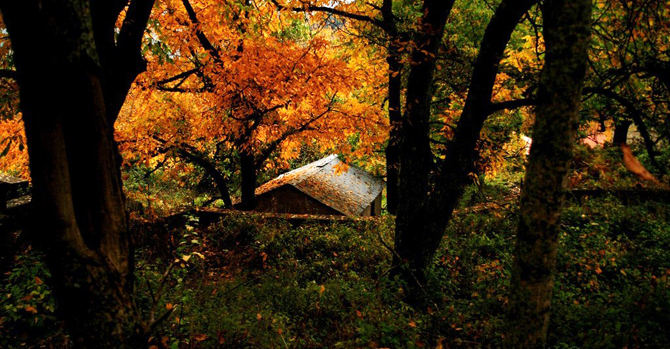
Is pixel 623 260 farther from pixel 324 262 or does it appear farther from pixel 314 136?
pixel 314 136

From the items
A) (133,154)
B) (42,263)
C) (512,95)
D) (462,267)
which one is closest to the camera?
(42,263)

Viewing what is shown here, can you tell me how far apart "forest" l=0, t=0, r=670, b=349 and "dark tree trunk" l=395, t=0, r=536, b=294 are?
30 mm

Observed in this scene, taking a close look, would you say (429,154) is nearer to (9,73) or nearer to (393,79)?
(393,79)

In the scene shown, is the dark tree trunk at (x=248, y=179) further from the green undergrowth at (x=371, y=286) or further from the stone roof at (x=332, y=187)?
the green undergrowth at (x=371, y=286)

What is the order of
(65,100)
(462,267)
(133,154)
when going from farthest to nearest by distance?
1. (133,154)
2. (462,267)
3. (65,100)

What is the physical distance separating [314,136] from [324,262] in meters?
5.03

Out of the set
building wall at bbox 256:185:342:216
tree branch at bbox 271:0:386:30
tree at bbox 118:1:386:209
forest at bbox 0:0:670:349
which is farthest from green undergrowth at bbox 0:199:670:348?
building wall at bbox 256:185:342:216

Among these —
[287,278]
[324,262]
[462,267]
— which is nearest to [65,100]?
[287,278]

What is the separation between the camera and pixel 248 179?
13.1 meters

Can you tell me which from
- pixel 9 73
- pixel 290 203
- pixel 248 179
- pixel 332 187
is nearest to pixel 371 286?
pixel 9 73

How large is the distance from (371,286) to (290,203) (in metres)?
10.2

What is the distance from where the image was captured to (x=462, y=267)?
7105 millimetres

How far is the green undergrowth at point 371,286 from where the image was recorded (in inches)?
171

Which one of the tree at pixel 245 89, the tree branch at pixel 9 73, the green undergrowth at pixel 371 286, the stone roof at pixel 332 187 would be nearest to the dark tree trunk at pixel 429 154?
the green undergrowth at pixel 371 286
